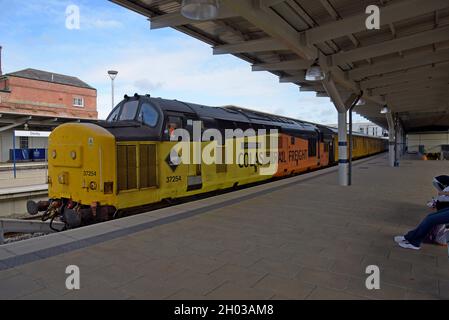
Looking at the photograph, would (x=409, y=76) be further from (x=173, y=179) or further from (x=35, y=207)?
(x=35, y=207)

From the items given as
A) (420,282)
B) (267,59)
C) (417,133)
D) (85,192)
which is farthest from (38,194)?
(417,133)

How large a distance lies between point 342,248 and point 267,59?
6.99 metres

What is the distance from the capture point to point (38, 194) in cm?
1152

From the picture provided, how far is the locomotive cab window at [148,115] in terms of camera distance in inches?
282

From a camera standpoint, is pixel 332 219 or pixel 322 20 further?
pixel 322 20

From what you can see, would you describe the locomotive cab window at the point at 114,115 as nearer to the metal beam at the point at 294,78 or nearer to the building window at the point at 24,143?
the metal beam at the point at 294,78

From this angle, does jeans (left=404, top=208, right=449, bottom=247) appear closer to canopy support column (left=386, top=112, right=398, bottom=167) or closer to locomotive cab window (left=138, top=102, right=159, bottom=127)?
locomotive cab window (left=138, top=102, right=159, bottom=127)

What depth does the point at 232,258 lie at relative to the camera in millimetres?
3955

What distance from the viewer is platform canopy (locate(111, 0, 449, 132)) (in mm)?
5938

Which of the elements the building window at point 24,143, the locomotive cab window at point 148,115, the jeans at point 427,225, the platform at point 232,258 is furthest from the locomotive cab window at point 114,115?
the building window at point 24,143

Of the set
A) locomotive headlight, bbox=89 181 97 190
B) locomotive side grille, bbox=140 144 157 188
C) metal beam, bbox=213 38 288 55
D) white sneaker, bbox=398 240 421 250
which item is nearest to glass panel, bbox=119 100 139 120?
locomotive side grille, bbox=140 144 157 188
